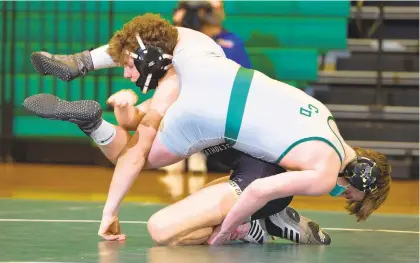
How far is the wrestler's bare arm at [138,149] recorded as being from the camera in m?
3.68

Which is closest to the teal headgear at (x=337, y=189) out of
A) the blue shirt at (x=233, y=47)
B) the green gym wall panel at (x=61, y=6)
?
the blue shirt at (x=233, y=47)

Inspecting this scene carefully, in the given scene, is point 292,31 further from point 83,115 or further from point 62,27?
point 83,115

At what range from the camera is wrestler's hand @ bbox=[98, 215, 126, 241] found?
366cm

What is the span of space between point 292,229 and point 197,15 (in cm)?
217

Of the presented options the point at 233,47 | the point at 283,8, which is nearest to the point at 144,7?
the point at 283,8

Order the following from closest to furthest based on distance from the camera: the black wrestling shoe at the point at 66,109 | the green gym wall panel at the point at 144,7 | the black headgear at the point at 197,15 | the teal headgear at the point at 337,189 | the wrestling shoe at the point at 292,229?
the black wrestling shoe at the point at 66,109 < the teal headgear at the point at 337,189 < the wrestling shoe at the point at 292,229 < the black headgear at the point at 197,15 < the green gym wall panel at the point at 144,7

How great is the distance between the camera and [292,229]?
3.80m

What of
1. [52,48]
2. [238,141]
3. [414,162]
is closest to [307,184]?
[238,141]

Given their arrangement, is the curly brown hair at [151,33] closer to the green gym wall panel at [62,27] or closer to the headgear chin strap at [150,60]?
the headgear chin strap at [150,60]

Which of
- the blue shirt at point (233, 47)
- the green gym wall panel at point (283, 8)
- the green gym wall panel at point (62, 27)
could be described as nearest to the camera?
the blue shirt at point (233, 47)

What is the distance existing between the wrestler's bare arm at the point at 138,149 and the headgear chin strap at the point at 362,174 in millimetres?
677

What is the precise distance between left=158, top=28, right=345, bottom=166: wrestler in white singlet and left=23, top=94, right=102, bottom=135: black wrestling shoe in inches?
10.0

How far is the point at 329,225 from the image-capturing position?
4477 mm

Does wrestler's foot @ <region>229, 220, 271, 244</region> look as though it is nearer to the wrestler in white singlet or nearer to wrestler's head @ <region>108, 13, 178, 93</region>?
the wrestler in white singlet
